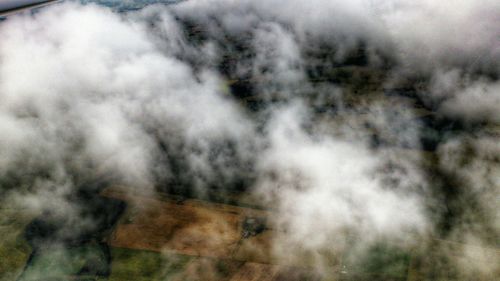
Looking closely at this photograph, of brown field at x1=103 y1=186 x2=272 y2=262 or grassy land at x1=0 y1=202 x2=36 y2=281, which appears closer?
grassy land at x1=0 y1=202 x2=36 y2=281

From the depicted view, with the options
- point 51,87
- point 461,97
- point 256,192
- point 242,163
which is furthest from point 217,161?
point 461,97

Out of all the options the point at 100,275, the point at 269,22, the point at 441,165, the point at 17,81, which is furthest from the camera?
the point at 269,22

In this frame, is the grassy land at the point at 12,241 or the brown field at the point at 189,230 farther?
the brown field at the point at 189,230

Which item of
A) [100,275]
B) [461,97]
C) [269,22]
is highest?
[269,22]

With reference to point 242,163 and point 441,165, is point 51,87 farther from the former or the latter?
point 441,165

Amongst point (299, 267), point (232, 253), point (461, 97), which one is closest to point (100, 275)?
point (232, 253)

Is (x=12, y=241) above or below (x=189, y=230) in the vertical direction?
below

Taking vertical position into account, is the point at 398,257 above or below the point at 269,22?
below

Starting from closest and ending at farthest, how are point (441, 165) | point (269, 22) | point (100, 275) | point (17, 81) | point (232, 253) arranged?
1. point (100, 275)
2. point (232, 253)
3. point (441, 165)
4. point (17, 81)
5. point (269, 22)

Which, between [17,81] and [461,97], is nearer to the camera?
[17,81]

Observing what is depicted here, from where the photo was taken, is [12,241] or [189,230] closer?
[12,241]

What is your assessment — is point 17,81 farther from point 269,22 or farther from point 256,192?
point 269,22
